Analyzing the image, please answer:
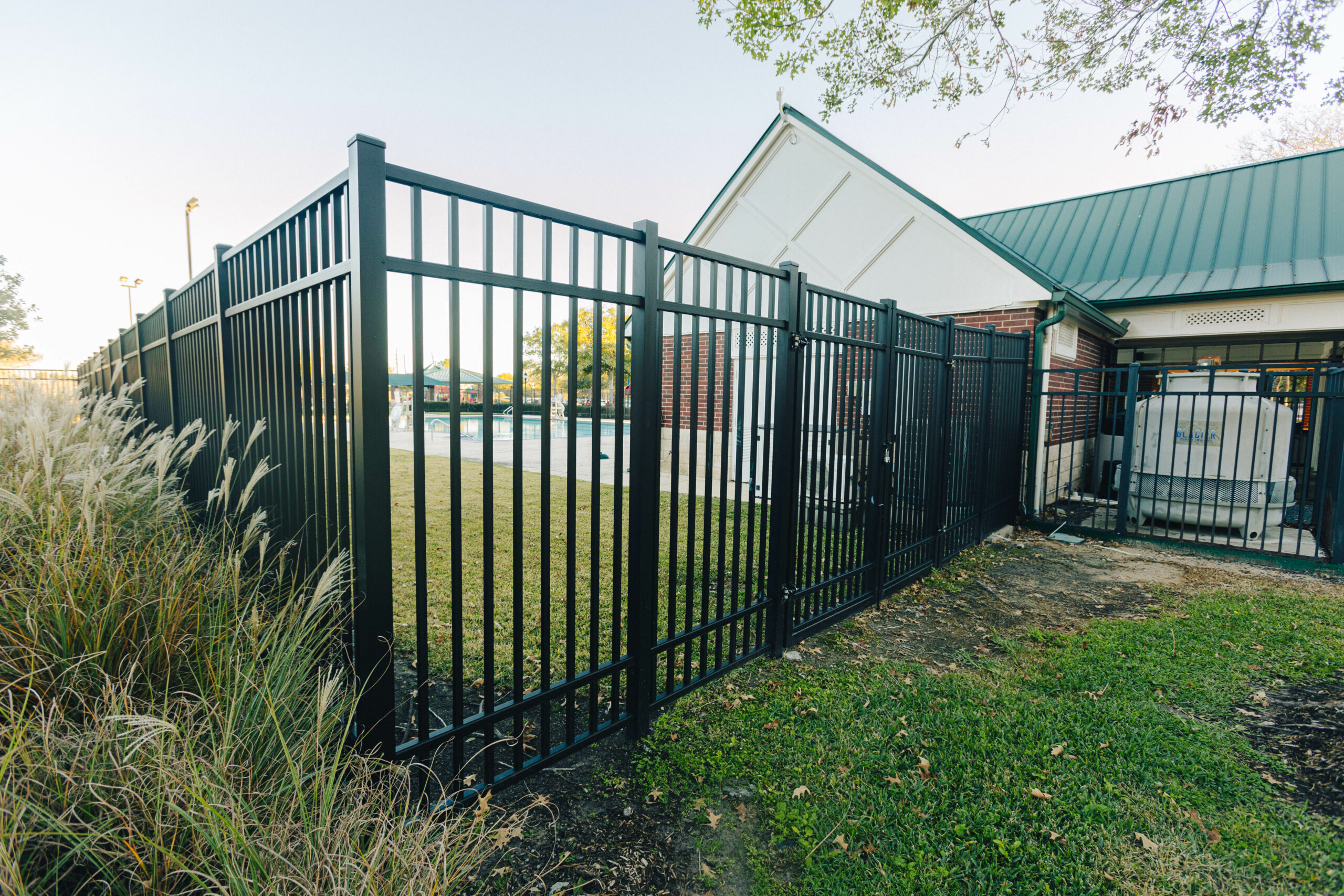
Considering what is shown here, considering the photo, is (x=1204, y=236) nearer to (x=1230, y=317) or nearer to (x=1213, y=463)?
(x=1230, y=317)

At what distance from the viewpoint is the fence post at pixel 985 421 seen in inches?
254

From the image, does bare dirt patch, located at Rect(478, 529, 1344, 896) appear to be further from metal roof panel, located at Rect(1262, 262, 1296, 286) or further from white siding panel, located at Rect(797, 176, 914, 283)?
white siding panel, located at Rect(797, 176, 914, 283)

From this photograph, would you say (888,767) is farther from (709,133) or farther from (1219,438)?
(709,133)

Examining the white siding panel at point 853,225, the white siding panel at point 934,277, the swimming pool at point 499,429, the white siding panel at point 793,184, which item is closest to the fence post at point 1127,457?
the white siding panel at point 934,277

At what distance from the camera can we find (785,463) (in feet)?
12.1

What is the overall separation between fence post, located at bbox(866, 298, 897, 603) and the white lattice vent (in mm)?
8179

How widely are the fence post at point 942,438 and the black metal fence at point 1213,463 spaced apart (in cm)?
256

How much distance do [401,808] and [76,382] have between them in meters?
13.0

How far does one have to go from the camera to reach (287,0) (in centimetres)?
737

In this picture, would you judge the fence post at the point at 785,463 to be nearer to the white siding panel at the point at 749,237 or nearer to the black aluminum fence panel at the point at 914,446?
the black aluminum fence panel at the point at 914,446

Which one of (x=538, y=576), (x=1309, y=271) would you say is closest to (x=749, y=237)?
(x=538, y=576)

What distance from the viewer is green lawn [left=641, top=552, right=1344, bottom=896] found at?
6.72 ft

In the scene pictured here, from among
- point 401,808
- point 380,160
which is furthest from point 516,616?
point 380,160

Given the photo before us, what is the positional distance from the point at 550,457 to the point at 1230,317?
37.5 feet
